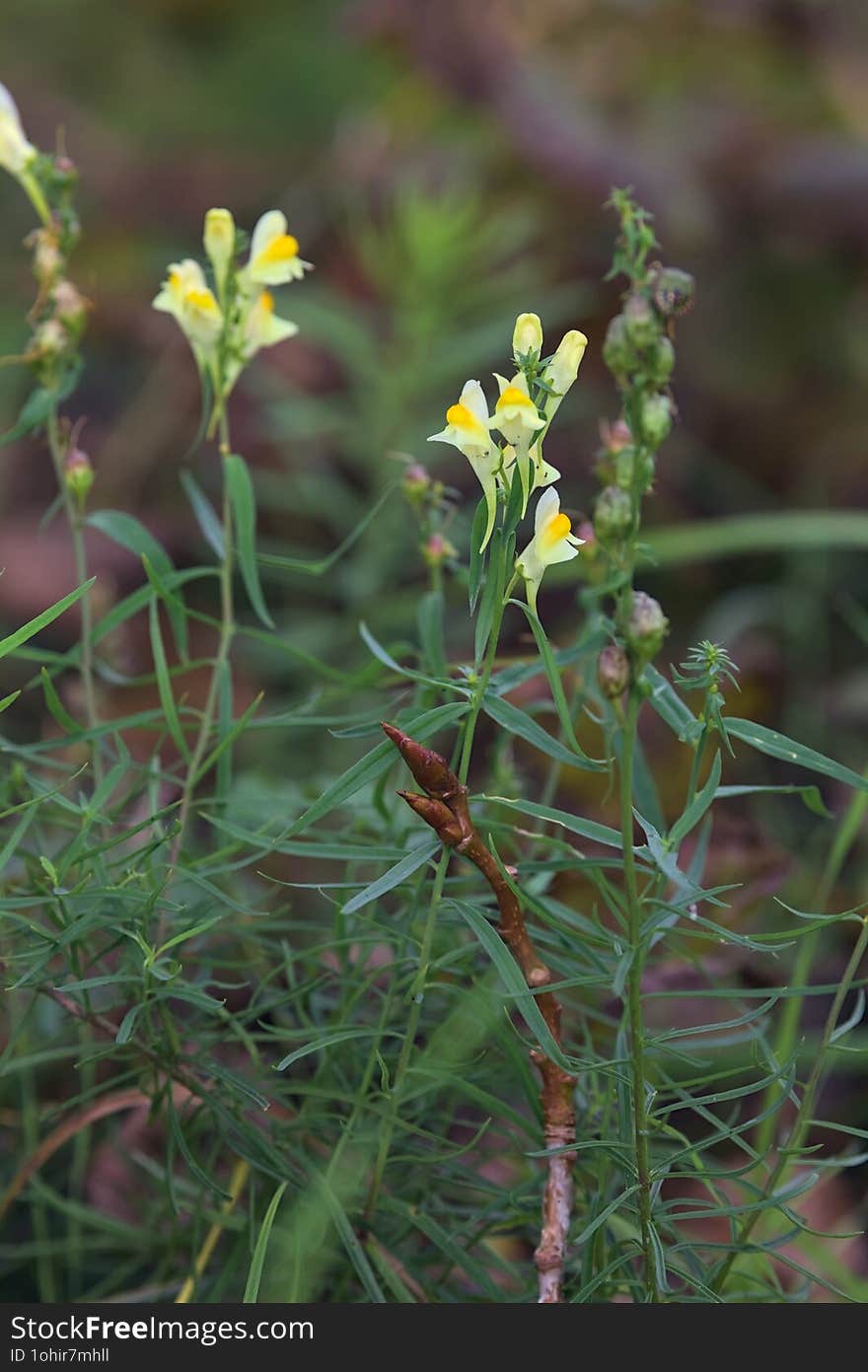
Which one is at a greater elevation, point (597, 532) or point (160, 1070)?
point (597, 532)

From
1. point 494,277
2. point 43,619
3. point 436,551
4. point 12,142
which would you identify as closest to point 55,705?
point 43,619

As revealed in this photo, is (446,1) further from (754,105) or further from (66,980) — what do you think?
(66,980)

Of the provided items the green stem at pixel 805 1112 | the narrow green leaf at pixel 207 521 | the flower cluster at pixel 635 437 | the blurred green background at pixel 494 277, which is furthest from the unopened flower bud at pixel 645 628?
the blurred green background at pixel 494 277

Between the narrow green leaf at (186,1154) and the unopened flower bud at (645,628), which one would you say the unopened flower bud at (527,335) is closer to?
the unopened flower bud at (645,628)

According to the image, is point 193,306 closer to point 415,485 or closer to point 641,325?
point 415,485

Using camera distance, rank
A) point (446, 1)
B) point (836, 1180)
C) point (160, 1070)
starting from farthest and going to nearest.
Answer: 1. point (446, 1)
2. point (836, 1180)
3. point (160, 1070)

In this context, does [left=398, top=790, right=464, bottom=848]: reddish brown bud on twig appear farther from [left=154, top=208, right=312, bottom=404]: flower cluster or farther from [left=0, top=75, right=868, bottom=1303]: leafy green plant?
[left=154, top=208, right=312, bottom=404]: flower cluster

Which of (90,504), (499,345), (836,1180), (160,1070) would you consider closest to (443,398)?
(499,345)
